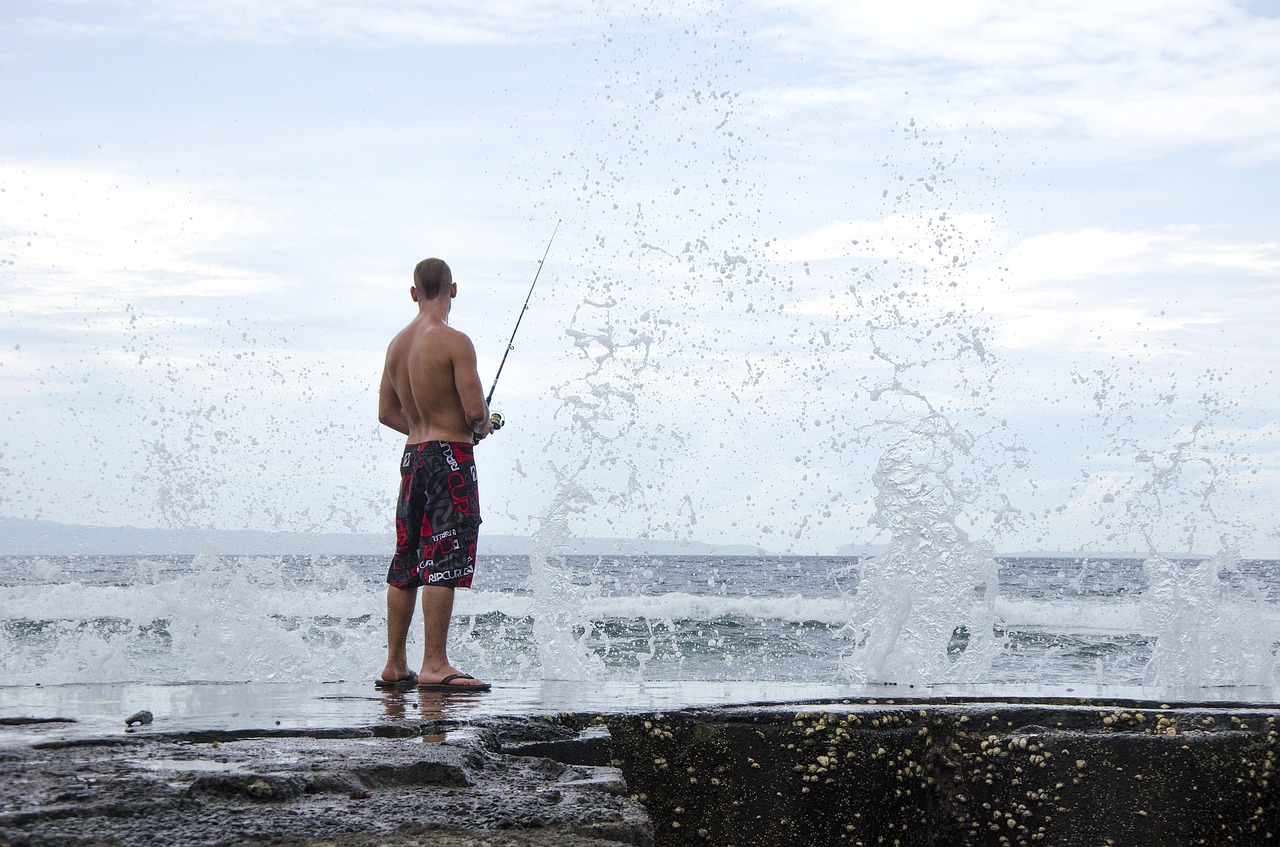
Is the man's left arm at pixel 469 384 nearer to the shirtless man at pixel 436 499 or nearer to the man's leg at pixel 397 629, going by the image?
the shirtless man at pixel 436 499

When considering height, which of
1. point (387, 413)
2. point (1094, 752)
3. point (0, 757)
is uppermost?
point (387, 413)

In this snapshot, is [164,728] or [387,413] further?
[387,413]

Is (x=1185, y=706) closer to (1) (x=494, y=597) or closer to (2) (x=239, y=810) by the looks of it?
(2) (x=239, y=810)

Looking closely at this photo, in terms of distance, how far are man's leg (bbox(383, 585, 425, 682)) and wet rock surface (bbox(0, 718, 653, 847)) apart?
1.58 metres

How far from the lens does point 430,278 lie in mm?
4387

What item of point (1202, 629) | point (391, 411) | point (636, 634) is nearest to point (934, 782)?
point (391, 411)

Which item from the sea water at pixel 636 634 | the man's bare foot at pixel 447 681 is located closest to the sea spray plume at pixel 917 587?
the sea water at pixel 636 634

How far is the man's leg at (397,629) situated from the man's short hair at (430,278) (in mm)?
1177

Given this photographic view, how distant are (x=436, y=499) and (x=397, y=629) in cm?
52

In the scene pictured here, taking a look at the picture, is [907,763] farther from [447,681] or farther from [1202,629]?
[1202,629]

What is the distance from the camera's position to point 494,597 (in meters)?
20.4

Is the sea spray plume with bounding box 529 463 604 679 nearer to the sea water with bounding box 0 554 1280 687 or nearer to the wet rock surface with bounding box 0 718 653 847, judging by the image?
the sea water with bounding box 0 554 1280 687

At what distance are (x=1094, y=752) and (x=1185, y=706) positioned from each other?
0.57 metres

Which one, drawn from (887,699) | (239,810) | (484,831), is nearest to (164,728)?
(239,810)
